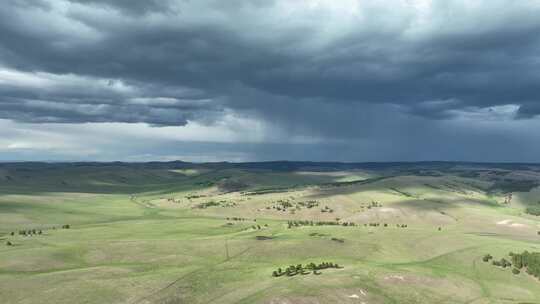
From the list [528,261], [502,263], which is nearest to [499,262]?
[502,263]

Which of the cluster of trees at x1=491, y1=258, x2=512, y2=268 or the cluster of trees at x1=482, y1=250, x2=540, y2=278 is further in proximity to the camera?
the cluster of trees at x1=491, y1=258, x2=512, y2=268

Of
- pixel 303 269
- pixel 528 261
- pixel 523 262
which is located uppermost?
pixel 303 269

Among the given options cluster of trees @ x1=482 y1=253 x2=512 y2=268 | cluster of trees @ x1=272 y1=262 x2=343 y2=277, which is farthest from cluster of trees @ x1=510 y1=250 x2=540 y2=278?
cluster of trees @ x1=272 y1=262 x2=343 y2=277

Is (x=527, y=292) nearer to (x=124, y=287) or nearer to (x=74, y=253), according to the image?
(x=124, y=287)

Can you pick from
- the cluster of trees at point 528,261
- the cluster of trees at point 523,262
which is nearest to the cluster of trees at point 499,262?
the cluster of trees at point 523,262

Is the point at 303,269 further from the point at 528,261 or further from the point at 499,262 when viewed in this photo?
the point at 528,261

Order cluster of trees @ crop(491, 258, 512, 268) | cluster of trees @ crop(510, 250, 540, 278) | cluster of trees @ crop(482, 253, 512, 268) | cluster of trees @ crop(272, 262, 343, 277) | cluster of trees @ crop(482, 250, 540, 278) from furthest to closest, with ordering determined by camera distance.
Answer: cluster of trees @ crop(482, 253, 512, 268) < cluster of trees @ crop(491, 258, 512, 268) < cluster of trees @ crop(482, 250, 540, 278) < cluster of trees @ crop(510, 250, 540, 278) < cluster of trees @ crop(272, 262, 343, 277)

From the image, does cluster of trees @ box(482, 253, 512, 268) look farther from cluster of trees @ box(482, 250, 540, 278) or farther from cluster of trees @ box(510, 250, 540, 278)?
cluster of trees @ box(510, 250, 540, 278)

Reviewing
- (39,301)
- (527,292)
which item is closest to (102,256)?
(39,301)

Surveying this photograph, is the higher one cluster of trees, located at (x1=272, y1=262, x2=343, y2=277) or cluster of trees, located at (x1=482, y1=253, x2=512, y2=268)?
cluster of trees, located at (x1=272, y1=262, x2=343, y2=277)
